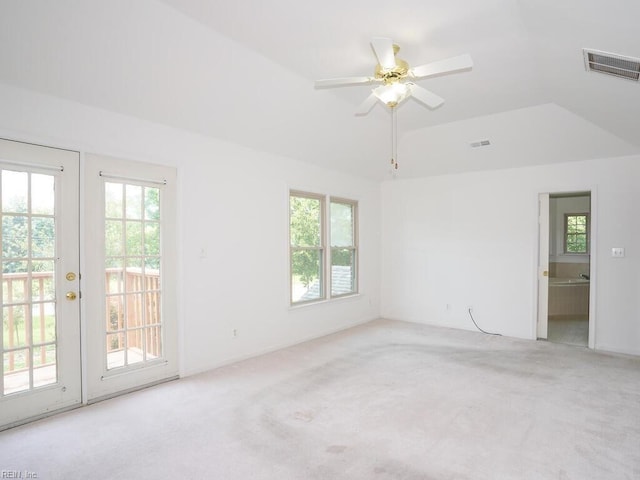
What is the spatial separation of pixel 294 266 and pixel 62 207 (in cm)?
286

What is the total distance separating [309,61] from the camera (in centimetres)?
327

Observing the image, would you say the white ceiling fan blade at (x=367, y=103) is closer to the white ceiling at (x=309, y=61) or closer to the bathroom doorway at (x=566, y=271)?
the white ceiling at (x=309, y=61)

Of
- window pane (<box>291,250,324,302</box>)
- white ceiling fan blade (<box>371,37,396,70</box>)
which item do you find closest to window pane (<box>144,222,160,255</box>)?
window pane (<box>291,250,324,302</box>)

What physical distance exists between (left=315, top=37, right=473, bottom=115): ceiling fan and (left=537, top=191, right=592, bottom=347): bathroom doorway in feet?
11.5

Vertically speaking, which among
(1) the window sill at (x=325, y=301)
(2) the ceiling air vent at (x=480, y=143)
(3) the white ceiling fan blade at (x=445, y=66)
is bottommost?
(1) the window sill at (x=325, y=301)

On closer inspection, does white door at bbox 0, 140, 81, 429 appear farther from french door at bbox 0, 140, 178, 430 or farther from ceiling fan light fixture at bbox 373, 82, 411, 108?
ceiling fan light fixture at bbox 373, 82, 411, 108

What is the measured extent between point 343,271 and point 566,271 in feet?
19.0

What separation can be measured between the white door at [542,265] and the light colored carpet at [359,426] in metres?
1.01

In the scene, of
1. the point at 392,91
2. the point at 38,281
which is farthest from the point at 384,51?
the point at 38,281

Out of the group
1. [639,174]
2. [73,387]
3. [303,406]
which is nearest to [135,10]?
[73,387]

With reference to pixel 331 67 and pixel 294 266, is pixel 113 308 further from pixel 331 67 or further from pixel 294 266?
pixel 331 67

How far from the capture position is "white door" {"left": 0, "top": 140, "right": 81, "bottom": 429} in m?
2.66

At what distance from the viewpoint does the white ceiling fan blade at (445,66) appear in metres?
2.33

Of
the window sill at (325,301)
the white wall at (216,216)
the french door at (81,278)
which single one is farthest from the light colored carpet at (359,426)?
the window sill at (325,301)
